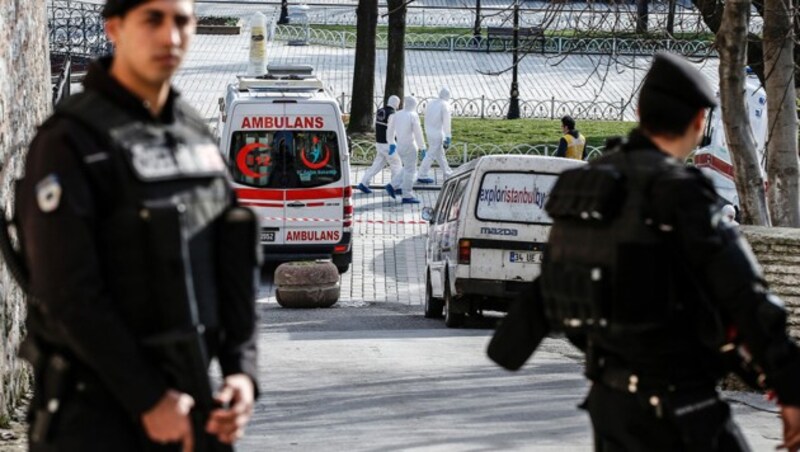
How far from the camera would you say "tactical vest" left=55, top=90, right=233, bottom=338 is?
13.0ft

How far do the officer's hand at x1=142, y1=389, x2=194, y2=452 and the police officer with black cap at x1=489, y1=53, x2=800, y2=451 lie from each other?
1.48m

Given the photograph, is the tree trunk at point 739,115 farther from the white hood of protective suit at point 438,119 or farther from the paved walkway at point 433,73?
the paved walkway at point 433,73

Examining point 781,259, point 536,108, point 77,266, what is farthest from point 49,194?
point 536,108

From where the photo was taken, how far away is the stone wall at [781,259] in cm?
1131

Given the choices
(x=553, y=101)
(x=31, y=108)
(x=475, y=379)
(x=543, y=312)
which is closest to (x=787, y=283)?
(x=475, y=379)

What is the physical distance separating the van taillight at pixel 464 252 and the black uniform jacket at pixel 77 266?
13.5 meters

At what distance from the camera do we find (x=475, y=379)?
38.7 feet

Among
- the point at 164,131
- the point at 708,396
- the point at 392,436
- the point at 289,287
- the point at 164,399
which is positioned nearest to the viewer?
the point at 164,399

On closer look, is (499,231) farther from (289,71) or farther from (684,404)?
(684,404)

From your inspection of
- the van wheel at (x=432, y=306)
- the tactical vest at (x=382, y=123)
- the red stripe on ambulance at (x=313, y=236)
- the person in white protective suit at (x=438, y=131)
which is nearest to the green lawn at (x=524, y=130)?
the person in white protective suit at (x=438, y=131)

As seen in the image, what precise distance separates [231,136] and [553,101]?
54.4 feet

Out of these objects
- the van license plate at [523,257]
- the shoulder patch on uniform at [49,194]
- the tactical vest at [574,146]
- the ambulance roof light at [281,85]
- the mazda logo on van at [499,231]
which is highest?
the shoulder patch on uniform at [49,194]

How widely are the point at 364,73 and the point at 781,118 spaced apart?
20.1 meters

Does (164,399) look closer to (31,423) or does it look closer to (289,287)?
(31,423)
